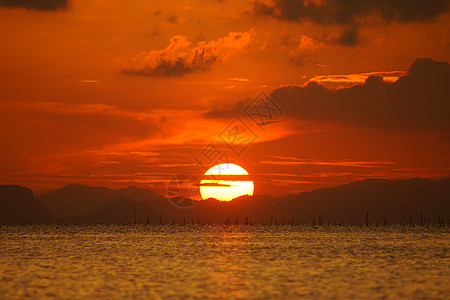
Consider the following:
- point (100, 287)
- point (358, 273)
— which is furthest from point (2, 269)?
point (358, 273)

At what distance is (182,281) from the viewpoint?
69.4 metres

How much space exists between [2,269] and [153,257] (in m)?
27.2

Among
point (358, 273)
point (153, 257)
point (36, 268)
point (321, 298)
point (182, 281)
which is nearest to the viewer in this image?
point (321, 298)

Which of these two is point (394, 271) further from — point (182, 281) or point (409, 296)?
point (182, 281)

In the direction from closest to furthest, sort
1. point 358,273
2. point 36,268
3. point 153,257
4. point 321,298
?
point 321,298 → point 358,273 → point 36,268 → point 153,257

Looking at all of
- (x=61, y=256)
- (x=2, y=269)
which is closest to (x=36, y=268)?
(x=2, y=269)

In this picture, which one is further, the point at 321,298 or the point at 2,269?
the point at 2,269

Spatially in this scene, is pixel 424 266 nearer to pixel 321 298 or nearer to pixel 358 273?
pixel 358 273

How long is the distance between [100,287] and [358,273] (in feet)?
101

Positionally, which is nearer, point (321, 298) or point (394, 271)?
point (321, 298)

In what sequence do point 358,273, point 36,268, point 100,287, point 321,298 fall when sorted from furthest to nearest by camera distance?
point 36,268 → point 358,273 → point 100,287 → point 321,298

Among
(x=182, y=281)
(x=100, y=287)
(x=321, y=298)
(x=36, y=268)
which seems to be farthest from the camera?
(x=36, y=268)

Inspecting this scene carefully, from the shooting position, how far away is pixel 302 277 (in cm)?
7319

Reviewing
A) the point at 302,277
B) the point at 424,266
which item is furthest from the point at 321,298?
the point at 424,266
